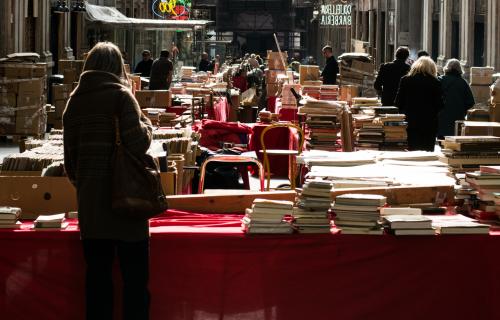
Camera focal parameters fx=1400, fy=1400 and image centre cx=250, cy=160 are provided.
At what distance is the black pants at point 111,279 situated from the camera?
7.51 m

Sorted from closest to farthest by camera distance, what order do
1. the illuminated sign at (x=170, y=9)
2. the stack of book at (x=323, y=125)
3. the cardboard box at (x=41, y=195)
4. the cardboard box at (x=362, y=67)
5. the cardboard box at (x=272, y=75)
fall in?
1. the cardboard box at (x=41, y=195)
2. the stack of book at (x=323, y=125)
3. the cardboard box at (x=362, y=67)
4. the cardboard box at (x=272, y=75)
5. the illuminated sign at (x=170, y=9)

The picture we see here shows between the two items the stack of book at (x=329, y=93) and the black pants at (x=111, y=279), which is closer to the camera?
the black pants at (x=111, y=279)

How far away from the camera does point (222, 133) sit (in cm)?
1720

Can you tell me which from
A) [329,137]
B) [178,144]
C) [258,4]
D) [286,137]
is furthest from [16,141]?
[258,4]

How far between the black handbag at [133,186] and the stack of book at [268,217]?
2.13ft

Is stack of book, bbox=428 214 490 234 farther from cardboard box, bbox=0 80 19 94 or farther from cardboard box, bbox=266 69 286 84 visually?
cardboard box, bbox=266 69 286 84

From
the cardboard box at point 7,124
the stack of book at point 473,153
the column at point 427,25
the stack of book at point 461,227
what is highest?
the column at point 427,25

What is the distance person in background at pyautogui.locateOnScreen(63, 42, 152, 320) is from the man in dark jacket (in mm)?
11759

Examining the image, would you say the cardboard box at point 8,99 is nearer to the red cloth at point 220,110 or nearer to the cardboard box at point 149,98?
the cardboard box at point 149,98

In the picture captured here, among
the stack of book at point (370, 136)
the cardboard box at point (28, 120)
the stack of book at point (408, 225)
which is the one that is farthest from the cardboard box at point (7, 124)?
the stack of book at point (408, 225)

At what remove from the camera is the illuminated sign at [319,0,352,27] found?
53922 millimetres

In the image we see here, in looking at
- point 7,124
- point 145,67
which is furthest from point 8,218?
point 145,67

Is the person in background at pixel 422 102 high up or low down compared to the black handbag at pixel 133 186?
up

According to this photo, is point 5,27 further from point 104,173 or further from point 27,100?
point 104,173
